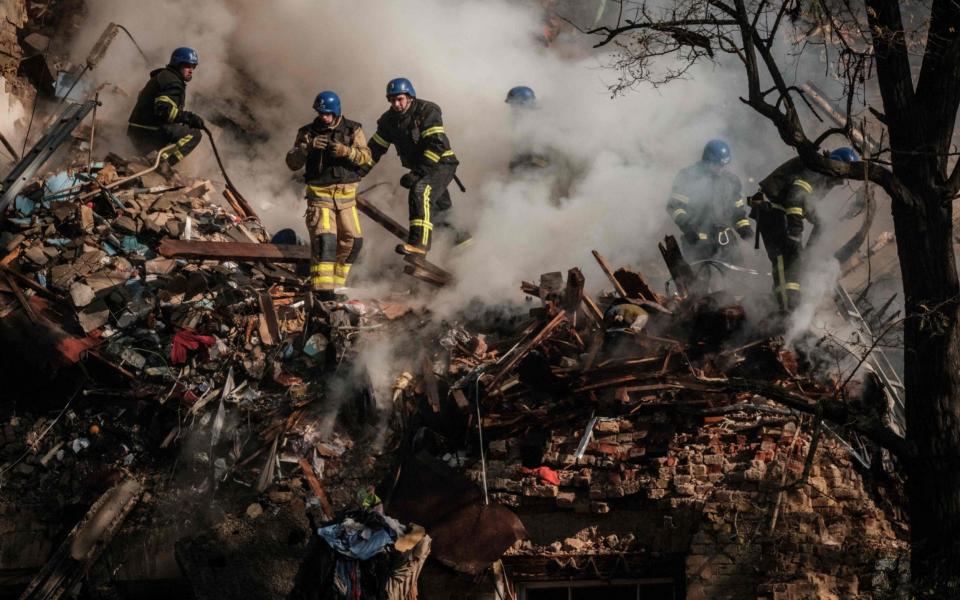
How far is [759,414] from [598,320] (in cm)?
143

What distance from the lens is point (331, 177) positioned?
966 centimetres

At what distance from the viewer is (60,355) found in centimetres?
869

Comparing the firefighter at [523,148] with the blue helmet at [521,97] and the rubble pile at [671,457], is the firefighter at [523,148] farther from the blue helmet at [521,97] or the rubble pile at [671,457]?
the rubble pile at [671,457]

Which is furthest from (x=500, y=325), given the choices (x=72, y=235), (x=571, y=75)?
(x=571, y=75)

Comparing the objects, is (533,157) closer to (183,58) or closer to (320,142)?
(320,142)

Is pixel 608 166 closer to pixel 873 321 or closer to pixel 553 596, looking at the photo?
pixel 873 321

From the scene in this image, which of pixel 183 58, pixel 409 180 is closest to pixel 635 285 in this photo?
pixel 409 180

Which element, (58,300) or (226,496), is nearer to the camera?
(226,496)

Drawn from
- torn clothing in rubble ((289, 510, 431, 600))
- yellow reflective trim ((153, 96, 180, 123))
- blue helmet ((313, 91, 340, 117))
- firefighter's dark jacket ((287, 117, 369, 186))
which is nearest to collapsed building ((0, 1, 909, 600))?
torn clothing in rubble ((289, 510, 431, 600))

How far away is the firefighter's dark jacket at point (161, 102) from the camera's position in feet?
36.1

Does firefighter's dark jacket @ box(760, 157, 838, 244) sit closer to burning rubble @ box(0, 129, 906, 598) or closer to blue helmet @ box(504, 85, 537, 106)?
burning rubble @ box(0, 129, 906, 598)

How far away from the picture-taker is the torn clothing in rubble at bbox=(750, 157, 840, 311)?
28.8 ft

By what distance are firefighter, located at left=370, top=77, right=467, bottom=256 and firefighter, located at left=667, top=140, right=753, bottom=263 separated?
7.02 ft

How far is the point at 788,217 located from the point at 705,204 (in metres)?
0.93
